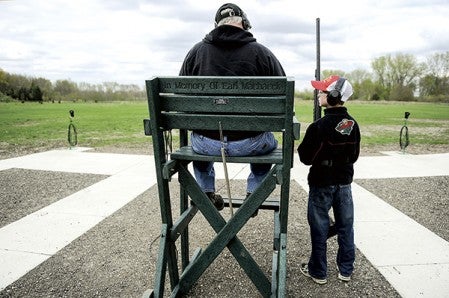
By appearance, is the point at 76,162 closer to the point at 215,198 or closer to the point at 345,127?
the point at 215,198

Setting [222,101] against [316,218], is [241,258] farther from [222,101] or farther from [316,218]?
[222,101]

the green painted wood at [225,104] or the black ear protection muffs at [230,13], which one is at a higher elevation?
the black ear protection muffs at [230,13]

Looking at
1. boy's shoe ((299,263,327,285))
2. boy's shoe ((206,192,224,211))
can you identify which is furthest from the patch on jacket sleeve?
boy's shoe ((299,263,327,285))

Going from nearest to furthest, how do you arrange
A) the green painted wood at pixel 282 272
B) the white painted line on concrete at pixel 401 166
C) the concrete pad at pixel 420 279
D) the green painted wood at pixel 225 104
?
1. the green painted wood at pixel 225 104
2. the green painted wood at pixel 282 272
3. the concrete pad at pixel 420 279
4. the white painted line on concrete at pixel 401 166

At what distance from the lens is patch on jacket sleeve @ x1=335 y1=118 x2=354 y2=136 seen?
9.40ft

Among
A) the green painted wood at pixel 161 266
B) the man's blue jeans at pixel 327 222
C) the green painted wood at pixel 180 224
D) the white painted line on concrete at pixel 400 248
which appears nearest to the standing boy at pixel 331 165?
the man's blue jeans at pixel 327 222

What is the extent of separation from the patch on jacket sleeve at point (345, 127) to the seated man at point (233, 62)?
2.03 feet

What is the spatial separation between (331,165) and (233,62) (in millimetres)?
1194

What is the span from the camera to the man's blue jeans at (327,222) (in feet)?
9.91

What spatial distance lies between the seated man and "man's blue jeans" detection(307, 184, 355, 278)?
2.42ft

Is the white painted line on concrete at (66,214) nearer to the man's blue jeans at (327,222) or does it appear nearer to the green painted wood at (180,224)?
the green painted wood at (180,224)

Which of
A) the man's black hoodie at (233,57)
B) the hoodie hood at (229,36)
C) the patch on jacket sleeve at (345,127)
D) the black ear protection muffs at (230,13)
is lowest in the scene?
the patch on jacket sleeve at (345,127)

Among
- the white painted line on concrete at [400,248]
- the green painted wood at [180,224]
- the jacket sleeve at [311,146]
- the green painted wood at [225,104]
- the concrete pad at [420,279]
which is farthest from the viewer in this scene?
the white painted line on concrete at [400,248]

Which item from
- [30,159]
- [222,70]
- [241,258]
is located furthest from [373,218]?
[30,159]
